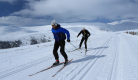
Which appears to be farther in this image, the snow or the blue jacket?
the blue jacket

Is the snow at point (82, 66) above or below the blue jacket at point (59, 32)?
below

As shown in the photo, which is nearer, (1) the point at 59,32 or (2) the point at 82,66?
(2) the point at 82,66

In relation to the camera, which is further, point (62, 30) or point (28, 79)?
point (62, 30)

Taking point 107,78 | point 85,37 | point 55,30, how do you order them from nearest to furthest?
point 107,78
point 55,30
point 85,37

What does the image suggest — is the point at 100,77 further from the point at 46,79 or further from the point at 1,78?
the point at 1,78

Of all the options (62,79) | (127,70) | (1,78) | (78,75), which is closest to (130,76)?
(127,70)

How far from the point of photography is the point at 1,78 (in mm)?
3104

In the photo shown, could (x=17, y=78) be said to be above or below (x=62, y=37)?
below

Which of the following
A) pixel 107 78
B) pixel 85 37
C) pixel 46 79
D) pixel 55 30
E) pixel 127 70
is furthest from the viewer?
pixel 85 37

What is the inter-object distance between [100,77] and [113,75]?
466 millimetres

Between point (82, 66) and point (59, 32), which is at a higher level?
point (59, 32)

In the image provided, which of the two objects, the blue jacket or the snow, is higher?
the blue jacket

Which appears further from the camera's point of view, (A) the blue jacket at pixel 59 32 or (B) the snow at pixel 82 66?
(A) the blue jacket at pixel 59 32

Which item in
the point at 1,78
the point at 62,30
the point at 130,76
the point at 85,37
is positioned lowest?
the point at 1,78
